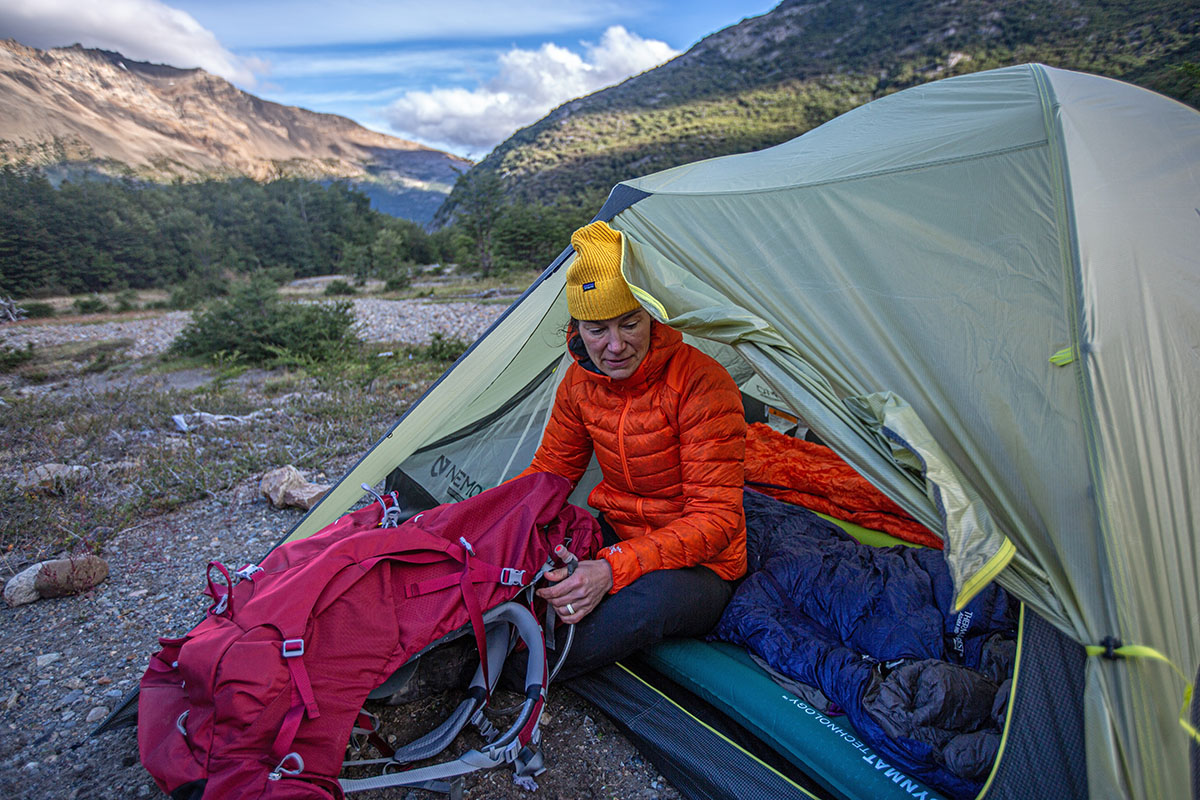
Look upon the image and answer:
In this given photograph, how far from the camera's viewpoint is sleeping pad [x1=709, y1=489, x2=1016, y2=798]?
1.78 metres

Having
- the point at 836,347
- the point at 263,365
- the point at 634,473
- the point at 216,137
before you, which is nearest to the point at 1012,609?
the point at 836,347

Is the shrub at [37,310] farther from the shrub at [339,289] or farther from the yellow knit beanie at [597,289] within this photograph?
the yellow knit beanie at [597,289]

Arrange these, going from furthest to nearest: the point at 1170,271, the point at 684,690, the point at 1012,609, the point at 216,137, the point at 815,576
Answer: the point at 216,137 < the point at 815,576 < the point at 684,690 < the point at 1012,609 < the point at 1170,271

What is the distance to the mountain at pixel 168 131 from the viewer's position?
31406 millimetres

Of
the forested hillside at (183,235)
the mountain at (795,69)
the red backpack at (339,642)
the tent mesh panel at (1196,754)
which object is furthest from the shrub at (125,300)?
the tent mesh panel at (1196,754)

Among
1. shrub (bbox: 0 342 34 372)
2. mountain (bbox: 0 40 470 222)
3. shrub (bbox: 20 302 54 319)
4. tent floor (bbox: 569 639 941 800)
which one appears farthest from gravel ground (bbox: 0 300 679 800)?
mountain (bbox: 0 40 470 222)

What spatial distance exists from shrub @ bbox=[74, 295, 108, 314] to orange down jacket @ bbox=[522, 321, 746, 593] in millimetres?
22330

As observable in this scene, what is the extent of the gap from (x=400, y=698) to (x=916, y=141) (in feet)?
9.36

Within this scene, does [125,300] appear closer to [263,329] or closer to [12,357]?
[12,357]

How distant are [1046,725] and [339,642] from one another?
6.19ft

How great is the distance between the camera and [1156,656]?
145cm

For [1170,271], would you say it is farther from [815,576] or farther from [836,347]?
[815,576]

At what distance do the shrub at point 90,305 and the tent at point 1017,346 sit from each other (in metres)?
22.2

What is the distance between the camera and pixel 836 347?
218 cm
